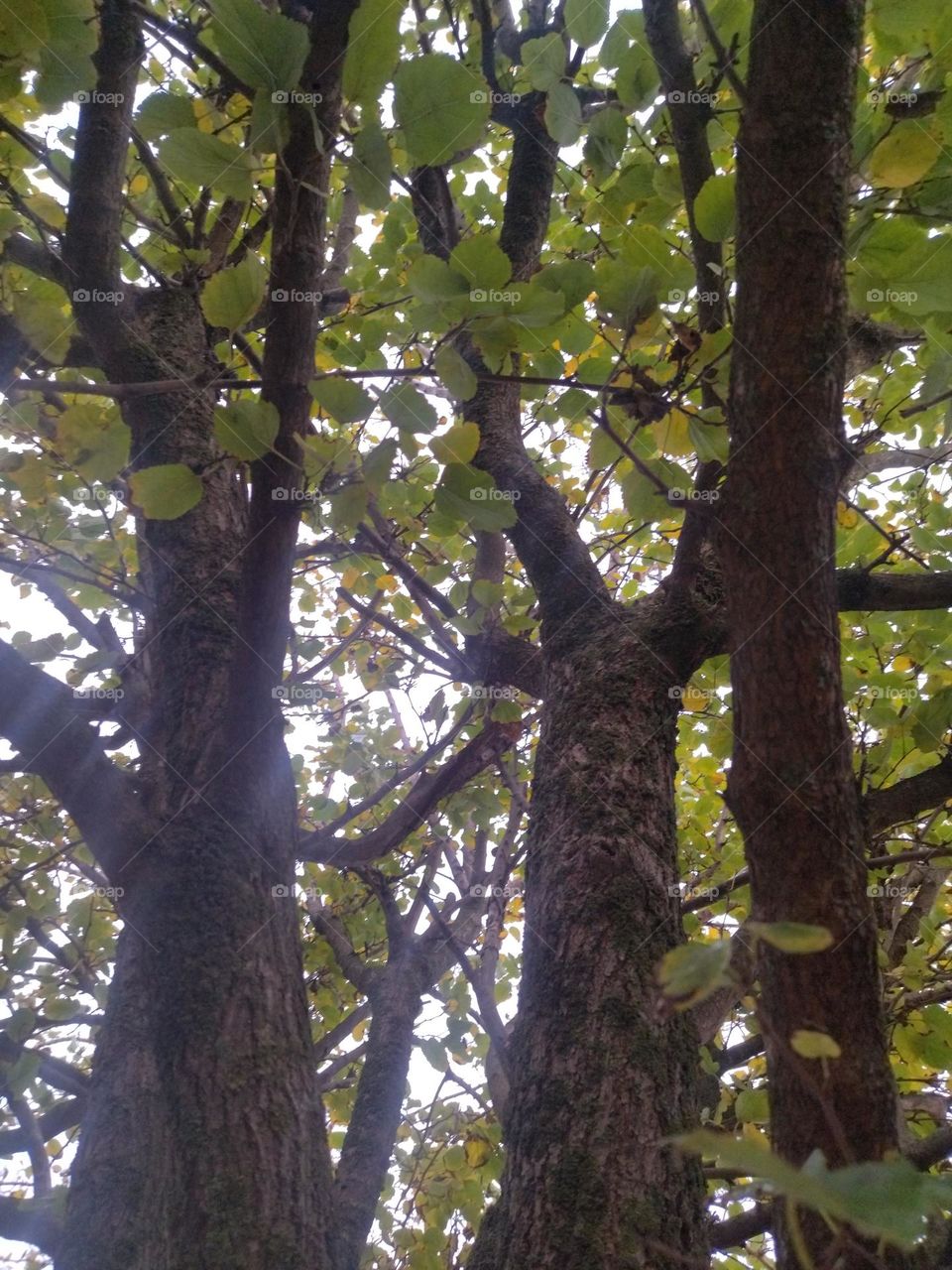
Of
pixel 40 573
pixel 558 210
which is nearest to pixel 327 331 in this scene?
pixel 558 210

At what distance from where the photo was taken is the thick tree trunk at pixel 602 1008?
4.08 ft

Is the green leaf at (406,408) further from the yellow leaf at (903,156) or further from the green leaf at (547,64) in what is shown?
the green leaf at (547,64)

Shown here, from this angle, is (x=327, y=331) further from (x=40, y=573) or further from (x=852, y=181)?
(x=852, y=181)

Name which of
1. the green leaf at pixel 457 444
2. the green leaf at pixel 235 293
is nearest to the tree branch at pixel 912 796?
the green leaf at pixel 457 444

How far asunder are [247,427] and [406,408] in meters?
0.25

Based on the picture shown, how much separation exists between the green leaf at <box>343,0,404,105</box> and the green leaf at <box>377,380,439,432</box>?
1.32 ft

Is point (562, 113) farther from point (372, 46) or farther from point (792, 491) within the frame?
point (792, 491)

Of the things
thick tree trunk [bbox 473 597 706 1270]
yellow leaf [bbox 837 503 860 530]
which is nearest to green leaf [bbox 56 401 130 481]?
thick tree trunk [bbox 473 597 706 1270]

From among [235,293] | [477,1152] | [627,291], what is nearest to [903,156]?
[627,291]

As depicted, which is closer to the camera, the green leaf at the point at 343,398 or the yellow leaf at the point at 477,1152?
the green leaf at the point at 343,398

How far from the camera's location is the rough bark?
127cm

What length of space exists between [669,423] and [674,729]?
744mm

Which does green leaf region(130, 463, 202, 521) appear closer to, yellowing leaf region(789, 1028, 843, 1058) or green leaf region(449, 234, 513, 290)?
green leaf region(449, 234, 513, 290)

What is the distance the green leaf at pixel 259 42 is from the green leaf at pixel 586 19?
1165mm
